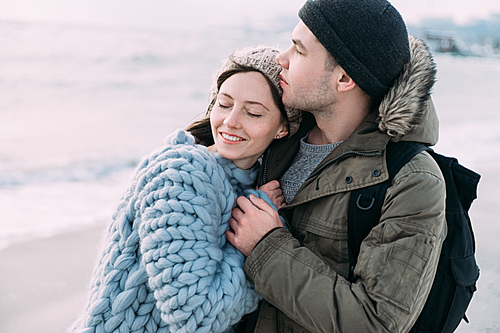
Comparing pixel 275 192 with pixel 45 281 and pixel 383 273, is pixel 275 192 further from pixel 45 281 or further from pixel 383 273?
pixel 45 281

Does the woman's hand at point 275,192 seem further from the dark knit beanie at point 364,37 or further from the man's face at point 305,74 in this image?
the dark knit beanie at point 364,37

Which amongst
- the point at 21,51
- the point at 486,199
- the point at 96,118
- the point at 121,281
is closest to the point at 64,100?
the point at 96,118

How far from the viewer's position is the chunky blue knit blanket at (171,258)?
1780 mm

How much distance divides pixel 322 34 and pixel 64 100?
1281cm

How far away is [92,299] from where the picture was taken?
6.52 ft

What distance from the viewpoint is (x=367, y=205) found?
1.90 m

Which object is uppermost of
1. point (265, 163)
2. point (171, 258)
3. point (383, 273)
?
point (265, 163)

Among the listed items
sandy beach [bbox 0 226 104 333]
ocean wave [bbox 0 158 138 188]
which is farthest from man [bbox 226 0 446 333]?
ocean wave [bbox 0 158 138 188]

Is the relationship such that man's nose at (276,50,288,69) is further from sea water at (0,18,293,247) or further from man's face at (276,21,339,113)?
sea water at (0,18,293,247)

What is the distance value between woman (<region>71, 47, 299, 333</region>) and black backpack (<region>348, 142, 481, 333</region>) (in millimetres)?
544

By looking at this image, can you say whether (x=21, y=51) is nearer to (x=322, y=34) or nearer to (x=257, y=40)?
(x=257, y=40)

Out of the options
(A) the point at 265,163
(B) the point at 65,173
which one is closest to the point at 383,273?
(A) the point at 265,163

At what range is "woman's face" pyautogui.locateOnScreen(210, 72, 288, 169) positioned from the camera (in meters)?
2.31

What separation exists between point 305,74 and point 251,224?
2.81ft
